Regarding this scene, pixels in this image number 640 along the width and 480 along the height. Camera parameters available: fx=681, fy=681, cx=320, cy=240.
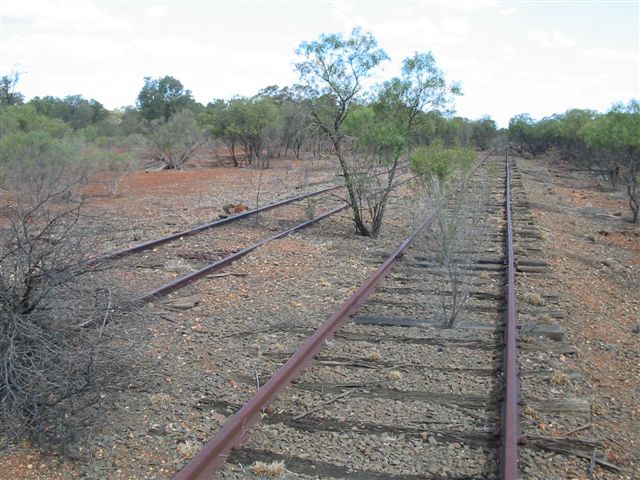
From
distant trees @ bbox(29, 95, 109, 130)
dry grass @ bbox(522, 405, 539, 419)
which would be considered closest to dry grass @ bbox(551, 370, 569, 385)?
dry grass @ bbox(522, 405, 539, 419)

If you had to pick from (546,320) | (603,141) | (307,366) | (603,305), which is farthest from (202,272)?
(603,141)

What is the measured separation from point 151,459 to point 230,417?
795 mm

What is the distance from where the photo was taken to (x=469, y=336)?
751 centimetres

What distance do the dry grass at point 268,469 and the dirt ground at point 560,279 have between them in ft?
1.73

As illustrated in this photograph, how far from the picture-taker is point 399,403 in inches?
226

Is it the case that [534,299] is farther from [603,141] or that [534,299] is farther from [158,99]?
[158,99]

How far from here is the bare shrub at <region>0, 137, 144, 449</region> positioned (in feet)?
16.2

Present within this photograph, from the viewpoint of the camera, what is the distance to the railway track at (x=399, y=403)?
4.73 metres

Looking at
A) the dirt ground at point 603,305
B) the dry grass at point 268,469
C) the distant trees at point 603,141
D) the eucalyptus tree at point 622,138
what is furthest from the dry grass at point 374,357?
the eucalyptus tree at point 622,138

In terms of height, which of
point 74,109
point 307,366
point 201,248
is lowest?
point 307,366

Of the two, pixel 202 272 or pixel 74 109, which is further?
pixel 74 109

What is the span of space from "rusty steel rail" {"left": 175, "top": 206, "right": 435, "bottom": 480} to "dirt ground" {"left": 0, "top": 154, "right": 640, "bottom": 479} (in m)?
0.25

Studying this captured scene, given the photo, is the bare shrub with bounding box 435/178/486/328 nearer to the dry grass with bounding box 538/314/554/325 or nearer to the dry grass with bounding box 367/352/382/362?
the dry grass with bounding box 538/314/554/325

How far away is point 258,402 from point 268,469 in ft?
2.76
